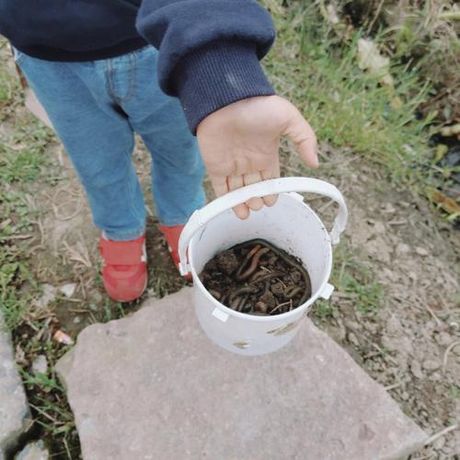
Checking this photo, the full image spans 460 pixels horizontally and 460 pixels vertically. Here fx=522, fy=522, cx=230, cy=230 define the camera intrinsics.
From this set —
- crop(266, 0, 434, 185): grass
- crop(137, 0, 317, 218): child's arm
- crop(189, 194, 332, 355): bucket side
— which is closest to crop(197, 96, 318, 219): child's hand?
crop(137, 0, 317, 218): child's arm

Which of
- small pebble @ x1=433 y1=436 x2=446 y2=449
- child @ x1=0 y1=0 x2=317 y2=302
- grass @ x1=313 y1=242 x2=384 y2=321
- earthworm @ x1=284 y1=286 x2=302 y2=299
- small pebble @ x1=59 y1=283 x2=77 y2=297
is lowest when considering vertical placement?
small pebble @ x1=59 y1=283 x2=77 y2=297

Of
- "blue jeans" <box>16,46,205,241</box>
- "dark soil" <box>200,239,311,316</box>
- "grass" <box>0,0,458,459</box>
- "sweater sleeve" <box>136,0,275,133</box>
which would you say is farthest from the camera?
"grass" <box>0,0,458,459</box>

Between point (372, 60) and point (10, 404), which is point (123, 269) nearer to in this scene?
point (10, 404)

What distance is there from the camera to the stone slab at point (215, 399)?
1.38 metres

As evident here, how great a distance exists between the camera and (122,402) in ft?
4.67

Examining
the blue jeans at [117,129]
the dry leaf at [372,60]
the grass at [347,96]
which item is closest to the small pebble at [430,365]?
the grass at [347,96]

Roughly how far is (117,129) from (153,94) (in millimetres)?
189

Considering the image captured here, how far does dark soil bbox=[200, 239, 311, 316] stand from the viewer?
1340mm

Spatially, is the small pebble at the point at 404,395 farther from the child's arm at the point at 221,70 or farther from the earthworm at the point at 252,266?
the child's arm at the point at 221,70

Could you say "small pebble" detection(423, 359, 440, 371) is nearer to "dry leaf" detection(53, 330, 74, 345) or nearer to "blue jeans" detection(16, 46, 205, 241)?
"blue jeans" detection(16, 46, 205, 241)

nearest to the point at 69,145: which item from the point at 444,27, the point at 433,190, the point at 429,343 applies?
the point at 429,343

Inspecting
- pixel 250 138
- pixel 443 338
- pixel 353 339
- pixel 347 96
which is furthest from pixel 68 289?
pixel 347 96

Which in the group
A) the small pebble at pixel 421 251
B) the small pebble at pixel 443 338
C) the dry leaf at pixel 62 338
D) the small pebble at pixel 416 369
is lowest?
the dry leaf at pixel 62 338

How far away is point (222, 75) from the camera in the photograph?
81 centimetres
